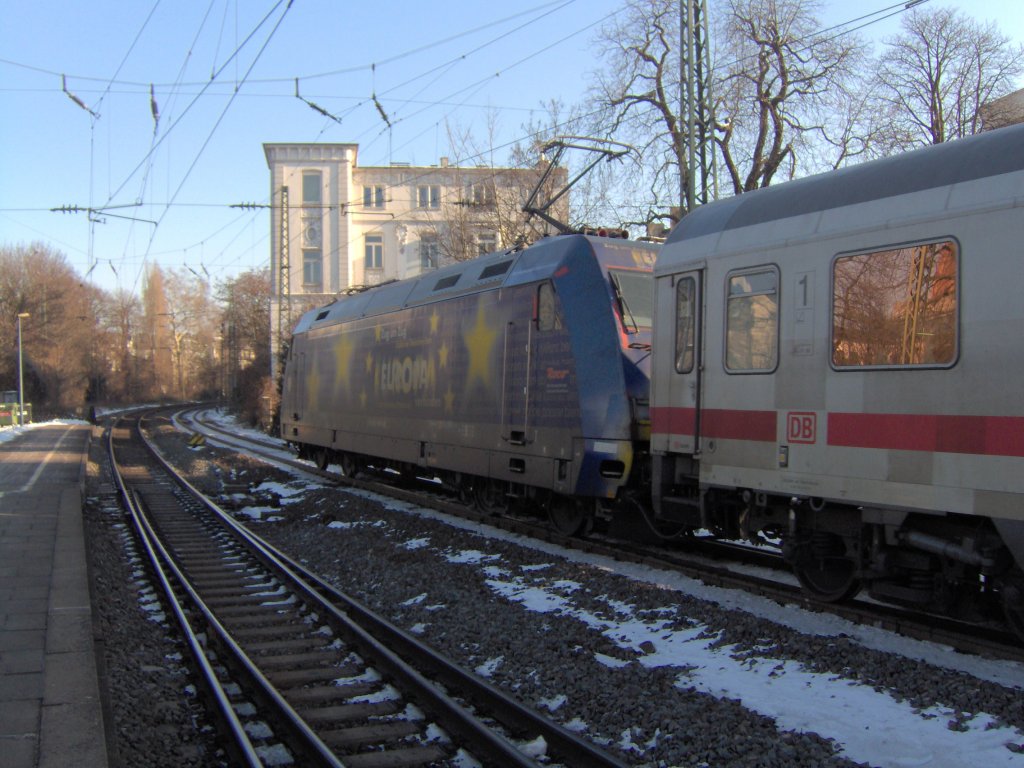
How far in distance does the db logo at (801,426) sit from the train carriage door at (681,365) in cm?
110

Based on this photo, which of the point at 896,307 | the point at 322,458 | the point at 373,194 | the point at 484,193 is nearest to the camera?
the point at 896,307

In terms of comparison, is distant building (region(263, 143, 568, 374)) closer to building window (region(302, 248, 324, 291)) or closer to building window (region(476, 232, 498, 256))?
building window (region(302, 248, 324, 291))

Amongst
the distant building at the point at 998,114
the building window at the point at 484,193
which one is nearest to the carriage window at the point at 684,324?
the building window at the point at 484,193

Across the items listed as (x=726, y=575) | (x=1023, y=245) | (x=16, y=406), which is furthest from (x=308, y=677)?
(x=16, y=406)

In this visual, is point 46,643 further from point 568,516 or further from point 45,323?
point 45,323

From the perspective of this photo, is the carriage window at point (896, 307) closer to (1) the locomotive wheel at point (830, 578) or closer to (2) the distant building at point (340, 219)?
(1) the locomotive wheel at point (830, 578)

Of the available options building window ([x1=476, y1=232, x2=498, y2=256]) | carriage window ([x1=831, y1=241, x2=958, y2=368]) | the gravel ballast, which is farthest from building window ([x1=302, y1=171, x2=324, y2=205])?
carriage window ([x1=831, y1=241, x2=958, y2=368])

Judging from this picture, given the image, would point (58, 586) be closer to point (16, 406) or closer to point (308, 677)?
point (308, 677)

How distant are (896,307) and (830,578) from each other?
93.1 inches

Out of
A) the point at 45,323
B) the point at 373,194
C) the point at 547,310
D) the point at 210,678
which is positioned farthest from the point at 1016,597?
the point at 45,323

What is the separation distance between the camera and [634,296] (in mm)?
9945

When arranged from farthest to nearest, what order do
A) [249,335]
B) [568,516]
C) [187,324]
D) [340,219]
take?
[187,324] → [340,219] → [249,335] → [568,516]

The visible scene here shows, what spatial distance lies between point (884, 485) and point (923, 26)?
Result: 24.8 metres

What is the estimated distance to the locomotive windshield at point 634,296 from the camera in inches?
383
